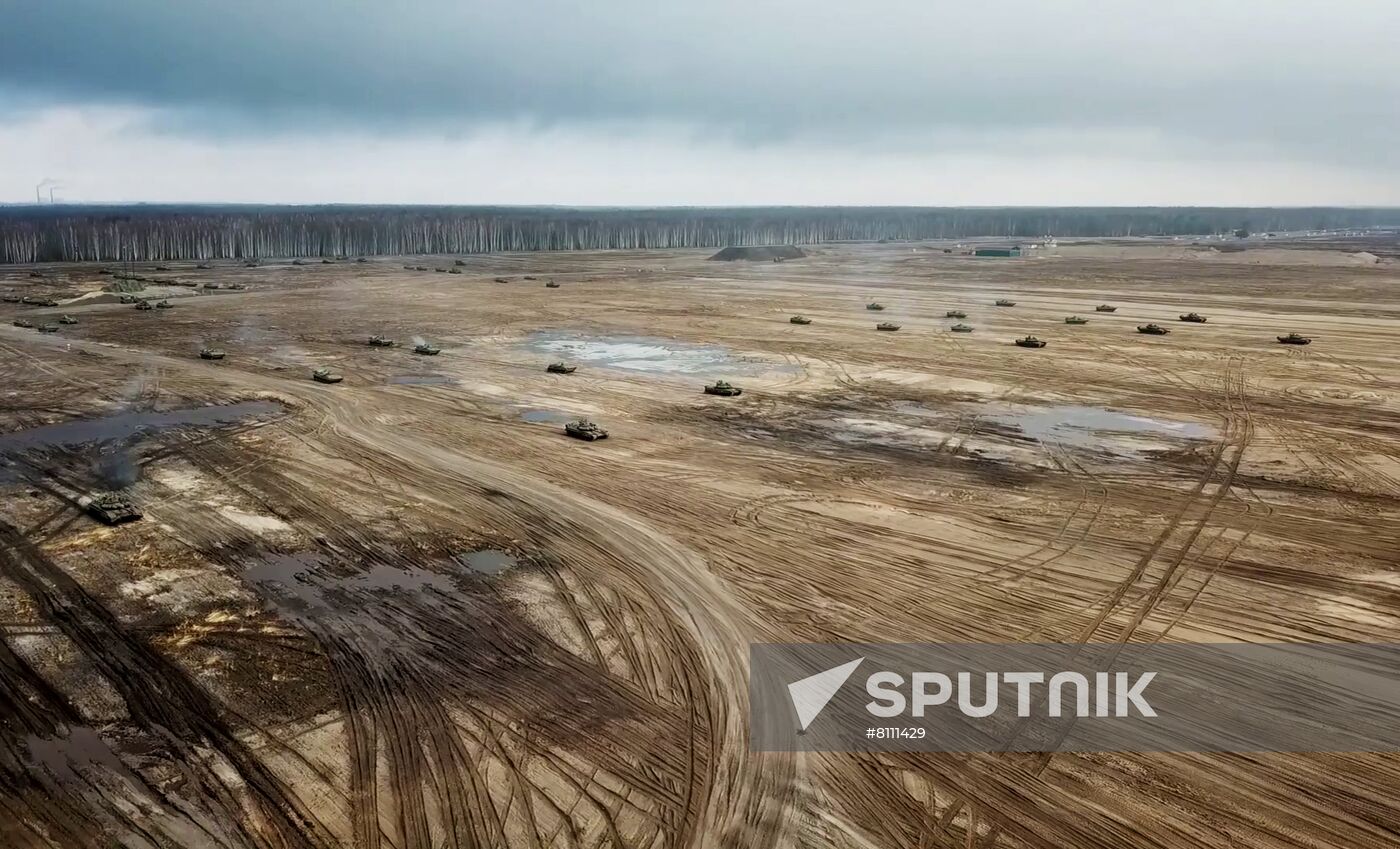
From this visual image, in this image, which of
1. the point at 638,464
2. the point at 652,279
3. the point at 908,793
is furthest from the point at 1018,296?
the point at 908,793

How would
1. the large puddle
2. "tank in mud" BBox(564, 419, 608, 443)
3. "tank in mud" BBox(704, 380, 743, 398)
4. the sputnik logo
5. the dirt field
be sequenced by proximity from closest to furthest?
the dirt field
the sputnik logo
"tank in mud" BBox(564, 419, 608, 443)
"tank in mud" BBox(704, 380, 743, 398)
the large puddle

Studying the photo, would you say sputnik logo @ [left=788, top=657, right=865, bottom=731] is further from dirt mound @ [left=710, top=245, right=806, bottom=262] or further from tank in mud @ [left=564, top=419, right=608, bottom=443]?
dirt mound @ [left=710, top=245, right=806, bottom=262]

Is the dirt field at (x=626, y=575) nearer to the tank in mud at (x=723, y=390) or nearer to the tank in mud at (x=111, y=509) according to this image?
the tank in mud at (x=111, y=509)

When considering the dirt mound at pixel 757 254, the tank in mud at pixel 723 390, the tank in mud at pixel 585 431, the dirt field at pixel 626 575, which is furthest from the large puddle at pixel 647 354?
the dirt mound at pixel 757 254

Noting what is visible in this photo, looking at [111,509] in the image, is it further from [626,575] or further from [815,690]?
[815,690]

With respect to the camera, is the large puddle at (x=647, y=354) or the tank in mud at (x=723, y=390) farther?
the large puddle at (x=647, y=354)

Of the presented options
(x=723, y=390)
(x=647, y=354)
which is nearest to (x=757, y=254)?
(x=647, y=354)

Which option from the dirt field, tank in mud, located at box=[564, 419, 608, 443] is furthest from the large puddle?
tank in mud, located at box=[564, 419, 608, 443]
